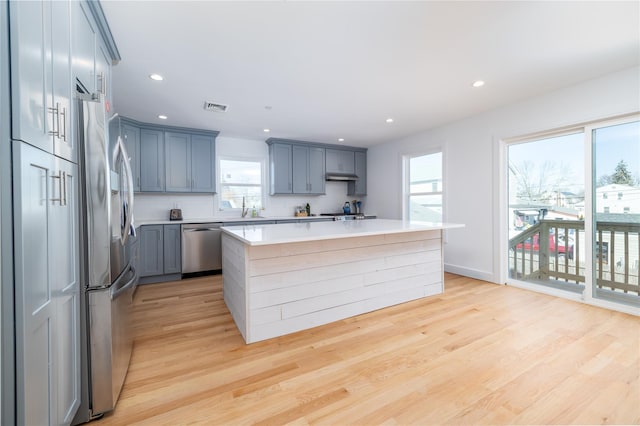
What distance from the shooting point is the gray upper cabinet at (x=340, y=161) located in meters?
5.79

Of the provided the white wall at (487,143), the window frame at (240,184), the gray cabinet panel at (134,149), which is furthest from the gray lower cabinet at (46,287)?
the white wall at (487,143)

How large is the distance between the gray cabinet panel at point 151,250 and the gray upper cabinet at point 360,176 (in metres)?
3.89

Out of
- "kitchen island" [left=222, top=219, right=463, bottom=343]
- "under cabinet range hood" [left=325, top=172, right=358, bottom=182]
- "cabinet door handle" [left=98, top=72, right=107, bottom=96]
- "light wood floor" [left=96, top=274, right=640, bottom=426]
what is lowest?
"light wood floor" [left=96, top=274, right=640, bottom=426]

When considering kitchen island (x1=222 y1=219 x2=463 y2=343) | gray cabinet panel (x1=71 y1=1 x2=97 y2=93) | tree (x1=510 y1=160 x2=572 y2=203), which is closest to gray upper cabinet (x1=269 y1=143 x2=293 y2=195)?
kitchen island (x1=222 y1=219 x2=463 y2=343)

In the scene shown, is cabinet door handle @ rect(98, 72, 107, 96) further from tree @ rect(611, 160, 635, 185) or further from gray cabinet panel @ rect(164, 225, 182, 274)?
tree @ rect(611, 160, 635, 185)

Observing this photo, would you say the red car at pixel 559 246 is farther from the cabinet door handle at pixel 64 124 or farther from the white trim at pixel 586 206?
the cabinet door handle at pixel 64 124

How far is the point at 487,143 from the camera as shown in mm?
3807

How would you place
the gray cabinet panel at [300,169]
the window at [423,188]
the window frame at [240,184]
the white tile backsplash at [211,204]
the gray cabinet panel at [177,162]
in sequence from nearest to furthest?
1. the gray cabinet panel at [177,162]
2. the white tile backsplash at [211,204]
3. the window at [423,188]
4. the window frame at [240,184]
5. the gray cabinet panel at [300,169]

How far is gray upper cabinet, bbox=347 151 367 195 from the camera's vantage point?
20.1 ft

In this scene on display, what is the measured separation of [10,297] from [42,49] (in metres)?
0.90

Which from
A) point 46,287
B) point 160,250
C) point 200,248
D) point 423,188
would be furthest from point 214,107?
point 423,188

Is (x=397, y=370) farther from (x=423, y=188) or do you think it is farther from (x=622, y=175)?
(x=423, y=188)

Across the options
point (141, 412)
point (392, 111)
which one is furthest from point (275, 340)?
point (392, 111)

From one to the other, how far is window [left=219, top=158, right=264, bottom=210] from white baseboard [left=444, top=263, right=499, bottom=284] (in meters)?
3.62
